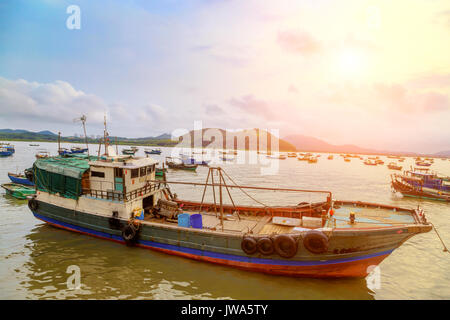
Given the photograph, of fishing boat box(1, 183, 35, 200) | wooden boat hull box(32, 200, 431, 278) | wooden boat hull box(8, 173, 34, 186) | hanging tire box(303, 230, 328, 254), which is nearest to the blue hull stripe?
wooden boat hull box(32, 200, 431, 278)

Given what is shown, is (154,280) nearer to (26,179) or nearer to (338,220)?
(338,220)

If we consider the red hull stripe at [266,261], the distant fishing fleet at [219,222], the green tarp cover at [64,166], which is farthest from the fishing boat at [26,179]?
the red hull stripe at [266,261]

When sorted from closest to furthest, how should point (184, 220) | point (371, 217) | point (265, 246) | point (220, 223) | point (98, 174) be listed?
point (265, 246) → point (184, 220) → point (371, 217) → point (220, 223) → point (98, 174)

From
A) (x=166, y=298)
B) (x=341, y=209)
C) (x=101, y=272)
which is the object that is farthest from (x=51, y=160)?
(x=341, y=209)

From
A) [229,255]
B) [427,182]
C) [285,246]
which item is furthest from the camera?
[427,182]

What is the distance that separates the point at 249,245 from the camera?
30.5ft

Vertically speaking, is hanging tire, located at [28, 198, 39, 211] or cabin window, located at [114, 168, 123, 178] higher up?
cabin window, located at [114, 168, 123, 178]

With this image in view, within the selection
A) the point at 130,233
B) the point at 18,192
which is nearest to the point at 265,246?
the point at 130,233

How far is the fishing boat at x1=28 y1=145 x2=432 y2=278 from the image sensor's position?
29.0ft

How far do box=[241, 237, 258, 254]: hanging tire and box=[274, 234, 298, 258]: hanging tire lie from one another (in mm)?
861

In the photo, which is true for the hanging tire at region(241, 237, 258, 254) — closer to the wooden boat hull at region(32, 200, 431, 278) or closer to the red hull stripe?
the wooden boat hull at region(32, 200, 431, 278)

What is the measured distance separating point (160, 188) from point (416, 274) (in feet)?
45.3

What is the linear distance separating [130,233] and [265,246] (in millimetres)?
6660
